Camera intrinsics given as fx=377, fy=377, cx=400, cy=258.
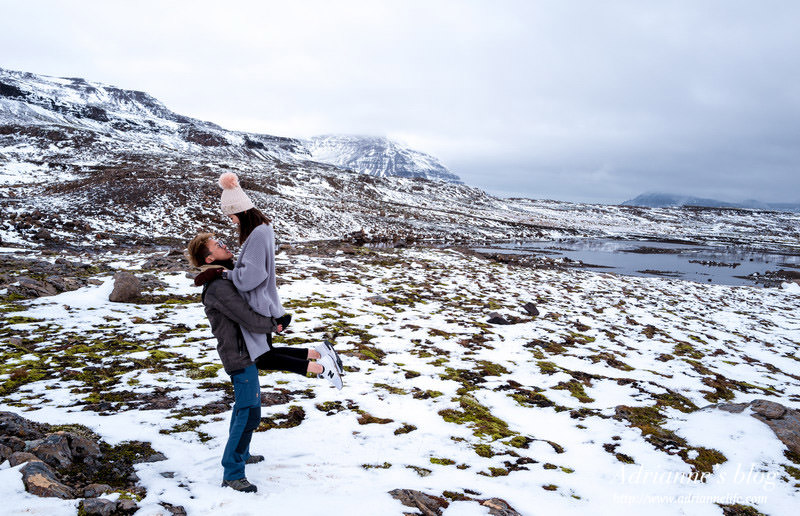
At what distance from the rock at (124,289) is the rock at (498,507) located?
12.4 metres

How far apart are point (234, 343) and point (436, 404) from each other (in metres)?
4.22

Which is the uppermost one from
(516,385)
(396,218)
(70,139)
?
(70,139)

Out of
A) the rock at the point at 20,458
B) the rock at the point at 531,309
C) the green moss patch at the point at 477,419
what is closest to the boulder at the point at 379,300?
the rock at the point at 531,309

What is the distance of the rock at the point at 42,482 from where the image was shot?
3.74m

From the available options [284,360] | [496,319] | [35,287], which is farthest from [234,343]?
[35,287]

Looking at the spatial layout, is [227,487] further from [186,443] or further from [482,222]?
[482,222]

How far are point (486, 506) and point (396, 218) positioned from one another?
55.0 meters

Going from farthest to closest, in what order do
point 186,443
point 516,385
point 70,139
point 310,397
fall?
point 70,139
point 516,385
point 310,397
point 186,443

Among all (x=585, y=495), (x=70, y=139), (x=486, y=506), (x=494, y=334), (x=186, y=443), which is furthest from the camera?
(x=70, y=139)

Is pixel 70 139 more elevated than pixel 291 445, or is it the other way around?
pixel 70 139

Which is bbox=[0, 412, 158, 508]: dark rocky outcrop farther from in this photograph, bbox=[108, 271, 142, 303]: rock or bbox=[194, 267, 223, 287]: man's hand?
bbox=[108, 271, 142, 303]: rock

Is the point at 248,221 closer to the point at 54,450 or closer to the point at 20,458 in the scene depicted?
the point at 54,450

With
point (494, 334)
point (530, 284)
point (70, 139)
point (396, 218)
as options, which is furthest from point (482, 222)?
point (70, 139)

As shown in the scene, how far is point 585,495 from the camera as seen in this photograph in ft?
16.0
